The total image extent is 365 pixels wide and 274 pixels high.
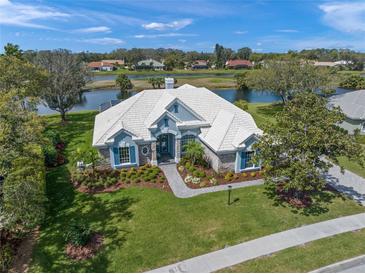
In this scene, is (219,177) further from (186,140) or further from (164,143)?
(164,143)

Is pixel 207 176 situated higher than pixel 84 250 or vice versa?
pixel 207 176

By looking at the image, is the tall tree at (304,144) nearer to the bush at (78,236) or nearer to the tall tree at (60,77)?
the bush at (78,236)

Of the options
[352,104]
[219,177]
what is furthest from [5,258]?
[352,104]

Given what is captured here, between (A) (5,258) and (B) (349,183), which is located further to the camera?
(B) (349,183)

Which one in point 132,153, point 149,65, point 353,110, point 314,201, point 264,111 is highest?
point 149,65

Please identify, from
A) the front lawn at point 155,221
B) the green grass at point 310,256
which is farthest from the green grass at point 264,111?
the green grass at point 310,256

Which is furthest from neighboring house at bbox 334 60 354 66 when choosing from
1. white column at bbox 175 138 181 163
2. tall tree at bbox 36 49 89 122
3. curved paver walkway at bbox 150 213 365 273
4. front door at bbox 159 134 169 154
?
curved paver walkway at bbox 150 213 365 273

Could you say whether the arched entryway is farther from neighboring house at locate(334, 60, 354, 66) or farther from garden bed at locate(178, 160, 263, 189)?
neighboring house at locate(334, 60, 354, 66)

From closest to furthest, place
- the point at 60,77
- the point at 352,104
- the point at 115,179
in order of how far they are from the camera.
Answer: the point at 115,179
the point at 352,104
the point at 60,77
